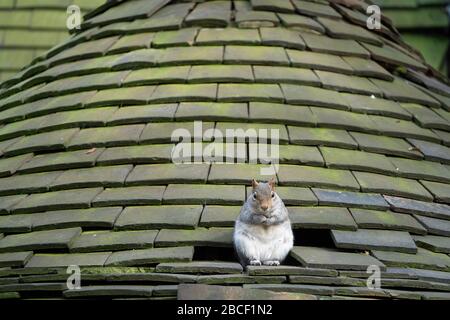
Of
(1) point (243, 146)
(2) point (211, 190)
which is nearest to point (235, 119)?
(1) point (243, 146)

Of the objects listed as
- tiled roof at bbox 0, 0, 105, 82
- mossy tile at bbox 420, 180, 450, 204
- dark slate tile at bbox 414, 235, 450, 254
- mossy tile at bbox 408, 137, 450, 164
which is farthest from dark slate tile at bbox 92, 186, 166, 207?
tiled roof at bbox 0, 0, 105, 82

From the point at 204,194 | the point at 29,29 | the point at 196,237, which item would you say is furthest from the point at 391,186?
the point at 29,29

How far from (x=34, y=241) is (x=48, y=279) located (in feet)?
1.12

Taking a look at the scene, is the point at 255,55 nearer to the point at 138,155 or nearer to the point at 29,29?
the point at 138,155

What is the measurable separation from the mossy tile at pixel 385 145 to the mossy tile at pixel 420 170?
0.04 m

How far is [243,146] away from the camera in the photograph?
4652mm

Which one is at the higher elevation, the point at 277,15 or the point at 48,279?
the point at 277,15

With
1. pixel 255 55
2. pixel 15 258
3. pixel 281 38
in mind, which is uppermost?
pixel 281 38

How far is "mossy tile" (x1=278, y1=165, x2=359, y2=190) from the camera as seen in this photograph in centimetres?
446

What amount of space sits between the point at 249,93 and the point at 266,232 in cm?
104

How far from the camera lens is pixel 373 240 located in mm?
4168

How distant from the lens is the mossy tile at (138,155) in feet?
15.2
